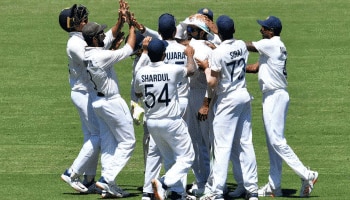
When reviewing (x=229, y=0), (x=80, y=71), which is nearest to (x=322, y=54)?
(x=229, y=0)

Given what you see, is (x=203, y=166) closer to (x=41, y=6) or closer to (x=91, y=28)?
(x=91, y=28)

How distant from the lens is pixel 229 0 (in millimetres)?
32375

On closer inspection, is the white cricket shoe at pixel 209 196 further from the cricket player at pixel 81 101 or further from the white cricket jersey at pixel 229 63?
the cricket player at pixel 81 101

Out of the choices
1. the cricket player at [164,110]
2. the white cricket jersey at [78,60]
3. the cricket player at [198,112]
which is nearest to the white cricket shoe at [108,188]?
the cricket player at [164,110]

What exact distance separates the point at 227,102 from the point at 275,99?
3.15 ft

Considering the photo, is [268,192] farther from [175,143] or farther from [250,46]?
[250,46]

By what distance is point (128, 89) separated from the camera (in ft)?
83.4

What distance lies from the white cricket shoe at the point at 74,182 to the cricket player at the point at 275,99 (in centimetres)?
289

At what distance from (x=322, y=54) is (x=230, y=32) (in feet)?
37.1

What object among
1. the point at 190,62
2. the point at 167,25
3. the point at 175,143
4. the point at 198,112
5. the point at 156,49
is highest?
the point at 167,25

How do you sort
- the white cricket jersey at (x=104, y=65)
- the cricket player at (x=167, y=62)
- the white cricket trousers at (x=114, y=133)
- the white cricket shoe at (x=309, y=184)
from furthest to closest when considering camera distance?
the white cricket trousers at (x=114, y=133), the white cricket shoe at (x=309, y=184), the white cricket jersey at (x=104, y=65), the cricket player at (x=167, y=62)

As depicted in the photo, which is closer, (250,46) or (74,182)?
(250,46)

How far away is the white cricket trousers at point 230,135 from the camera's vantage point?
1661 cm

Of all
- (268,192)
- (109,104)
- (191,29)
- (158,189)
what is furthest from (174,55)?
(268,192)
